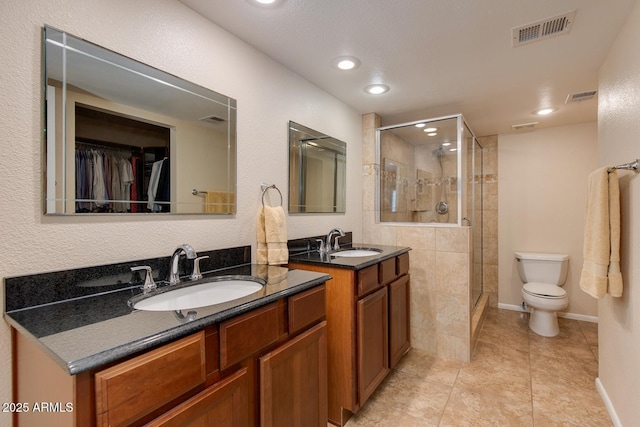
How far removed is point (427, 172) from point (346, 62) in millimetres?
1520

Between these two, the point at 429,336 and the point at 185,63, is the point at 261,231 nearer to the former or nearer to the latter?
the point at 185,63

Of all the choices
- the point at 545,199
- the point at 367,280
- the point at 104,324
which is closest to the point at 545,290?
the point at 545,199

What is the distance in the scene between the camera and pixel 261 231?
1747 mm

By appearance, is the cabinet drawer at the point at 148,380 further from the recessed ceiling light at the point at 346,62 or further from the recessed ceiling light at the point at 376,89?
the recessed ceiling light at the point at 376,89

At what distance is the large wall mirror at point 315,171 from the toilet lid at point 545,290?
210 cm

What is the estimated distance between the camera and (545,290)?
2.97m

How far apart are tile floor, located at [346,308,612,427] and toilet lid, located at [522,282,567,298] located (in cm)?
42

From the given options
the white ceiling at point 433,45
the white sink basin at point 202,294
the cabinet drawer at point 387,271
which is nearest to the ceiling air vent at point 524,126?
the white ceiling at point 433,45

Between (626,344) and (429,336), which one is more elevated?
(626,344)

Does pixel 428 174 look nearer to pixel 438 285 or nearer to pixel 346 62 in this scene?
pixel 438 285

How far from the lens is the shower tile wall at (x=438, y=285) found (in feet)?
8.11

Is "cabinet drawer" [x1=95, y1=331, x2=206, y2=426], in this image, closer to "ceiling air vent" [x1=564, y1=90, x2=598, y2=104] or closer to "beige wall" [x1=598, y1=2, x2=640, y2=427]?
"beige wall" [x1=598, y1=2, x2=640, y2=427]

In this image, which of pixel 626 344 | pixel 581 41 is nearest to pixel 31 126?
pixel 581 41

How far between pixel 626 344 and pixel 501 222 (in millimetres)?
2315
